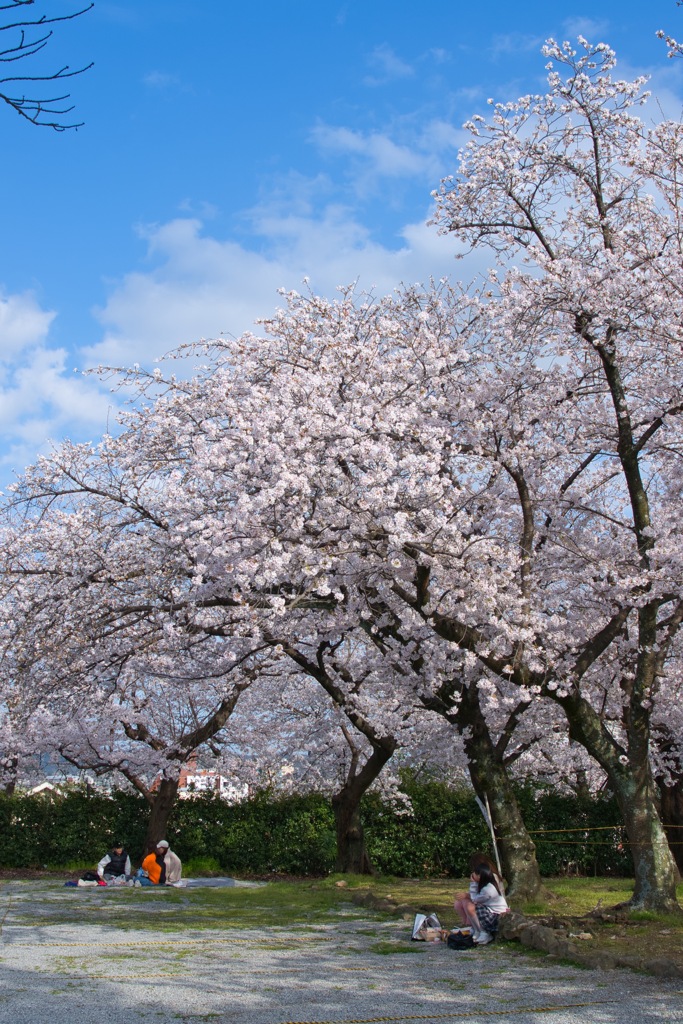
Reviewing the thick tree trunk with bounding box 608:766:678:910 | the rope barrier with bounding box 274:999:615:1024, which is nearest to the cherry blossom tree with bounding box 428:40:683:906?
the thick tree trunk with bounding box 608:766:678:910

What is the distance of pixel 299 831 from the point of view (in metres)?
19.1

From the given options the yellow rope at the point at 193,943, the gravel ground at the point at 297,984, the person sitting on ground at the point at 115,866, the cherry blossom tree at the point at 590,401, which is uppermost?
the cherry blossom tree at the point at 590,401

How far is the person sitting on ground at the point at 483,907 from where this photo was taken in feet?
29.4

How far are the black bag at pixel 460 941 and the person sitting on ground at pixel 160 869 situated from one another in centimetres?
836

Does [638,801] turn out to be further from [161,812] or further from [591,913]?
[161,812]

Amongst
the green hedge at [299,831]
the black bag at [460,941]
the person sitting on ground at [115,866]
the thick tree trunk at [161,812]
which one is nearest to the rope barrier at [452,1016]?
the black bag at [460,941]

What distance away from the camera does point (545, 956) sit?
8070 mm

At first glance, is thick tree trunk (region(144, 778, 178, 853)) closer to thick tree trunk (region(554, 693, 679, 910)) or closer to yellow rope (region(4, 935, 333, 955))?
yellow rope (region(4, 935, 333, 955))

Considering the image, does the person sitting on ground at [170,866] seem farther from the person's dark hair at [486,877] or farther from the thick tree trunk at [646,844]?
the thick tree trunk at [646,844]

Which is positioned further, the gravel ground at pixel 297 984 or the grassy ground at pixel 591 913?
the grassy ground at pixel 591 913

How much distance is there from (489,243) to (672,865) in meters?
8.02

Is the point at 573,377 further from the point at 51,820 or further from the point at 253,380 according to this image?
the point at 51,820

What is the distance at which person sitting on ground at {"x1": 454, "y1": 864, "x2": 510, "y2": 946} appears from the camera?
8.96m

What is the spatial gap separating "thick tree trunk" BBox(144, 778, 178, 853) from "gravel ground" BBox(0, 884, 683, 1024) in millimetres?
9087
